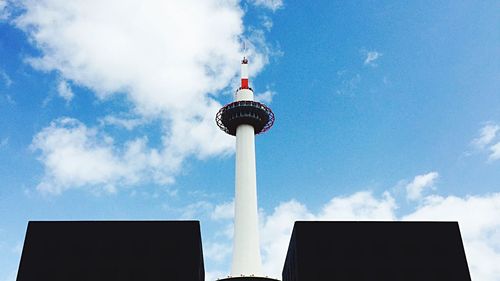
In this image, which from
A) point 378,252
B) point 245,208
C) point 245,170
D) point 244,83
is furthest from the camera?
point 244,83

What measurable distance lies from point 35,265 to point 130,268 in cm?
561

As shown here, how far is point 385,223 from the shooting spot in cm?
2959

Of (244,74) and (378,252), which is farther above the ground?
(244,74)

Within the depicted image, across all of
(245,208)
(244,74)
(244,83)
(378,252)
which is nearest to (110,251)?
(378,252)

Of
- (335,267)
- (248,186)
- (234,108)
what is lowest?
(335,267)

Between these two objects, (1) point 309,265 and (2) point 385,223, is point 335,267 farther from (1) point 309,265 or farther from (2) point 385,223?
(2) point 385,223

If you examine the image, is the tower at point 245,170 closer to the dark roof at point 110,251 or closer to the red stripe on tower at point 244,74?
the red stripe on tower at point 244,74

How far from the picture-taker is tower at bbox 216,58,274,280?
43719 mm

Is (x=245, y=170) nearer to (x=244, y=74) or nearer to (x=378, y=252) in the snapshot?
(x=244, y=74)

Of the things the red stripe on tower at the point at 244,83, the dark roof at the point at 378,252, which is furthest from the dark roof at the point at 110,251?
the red stripe on tower at the point at 244,83

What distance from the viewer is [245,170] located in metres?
48.8

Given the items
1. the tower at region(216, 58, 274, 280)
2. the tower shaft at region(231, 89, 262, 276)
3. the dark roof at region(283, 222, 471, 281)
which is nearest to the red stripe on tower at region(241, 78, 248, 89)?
the tower at region(216, 58, 274, 280)

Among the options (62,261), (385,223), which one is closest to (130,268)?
(62,261)

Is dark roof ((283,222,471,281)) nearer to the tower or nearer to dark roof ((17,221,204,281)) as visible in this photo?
dark roof ((17,221,204,281))
